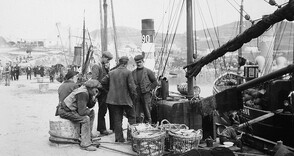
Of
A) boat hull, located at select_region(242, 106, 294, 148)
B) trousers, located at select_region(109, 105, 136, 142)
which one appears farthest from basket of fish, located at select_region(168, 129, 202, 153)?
boat hull, located at select_region(242, 106, 294, 148)

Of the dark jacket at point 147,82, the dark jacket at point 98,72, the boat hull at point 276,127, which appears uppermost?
the dark jacket at point 98,72

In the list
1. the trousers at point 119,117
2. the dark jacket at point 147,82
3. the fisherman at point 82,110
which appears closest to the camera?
the fisherman at point 82,110

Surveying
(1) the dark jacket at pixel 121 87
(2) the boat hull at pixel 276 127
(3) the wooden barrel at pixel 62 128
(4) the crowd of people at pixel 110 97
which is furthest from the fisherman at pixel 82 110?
(2) the boat hull at pixel 276 127

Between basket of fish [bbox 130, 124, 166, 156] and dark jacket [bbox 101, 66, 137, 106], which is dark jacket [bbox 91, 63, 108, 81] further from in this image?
basket of fish [bbox 130, 124, 166, 156]

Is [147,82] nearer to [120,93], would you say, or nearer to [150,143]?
[120,93]

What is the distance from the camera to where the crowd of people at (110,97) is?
20.2 ft

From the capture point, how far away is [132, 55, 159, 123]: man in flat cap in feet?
22.9

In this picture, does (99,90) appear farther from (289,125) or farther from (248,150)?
(289,125)

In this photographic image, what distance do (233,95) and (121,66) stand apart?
103 inches

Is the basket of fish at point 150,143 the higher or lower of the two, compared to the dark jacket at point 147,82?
lower

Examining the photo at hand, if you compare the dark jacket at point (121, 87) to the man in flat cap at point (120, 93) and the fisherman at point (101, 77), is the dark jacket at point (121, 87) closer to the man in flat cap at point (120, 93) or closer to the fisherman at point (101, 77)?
Result: the man in flat cap at point (120, 93)

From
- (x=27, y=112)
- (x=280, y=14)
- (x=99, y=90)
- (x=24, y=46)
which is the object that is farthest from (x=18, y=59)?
(x=280, y=14)

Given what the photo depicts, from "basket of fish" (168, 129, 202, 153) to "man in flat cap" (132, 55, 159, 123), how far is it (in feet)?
5.28

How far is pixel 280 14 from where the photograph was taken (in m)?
4.25
